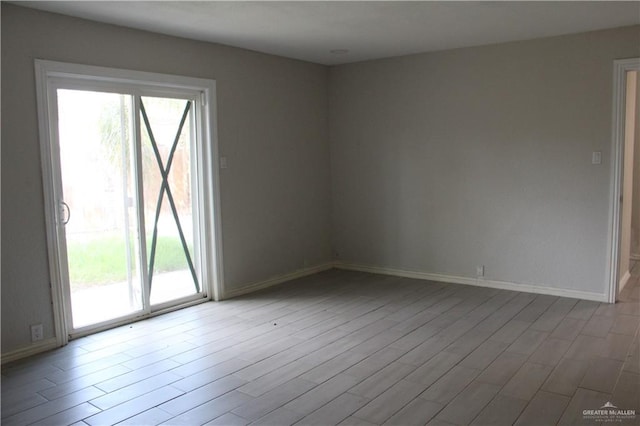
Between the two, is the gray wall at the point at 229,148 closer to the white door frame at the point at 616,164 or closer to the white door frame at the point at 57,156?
the white door frame at the point at 57,156

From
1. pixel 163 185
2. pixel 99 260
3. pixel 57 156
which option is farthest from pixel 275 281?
pixel 57 156

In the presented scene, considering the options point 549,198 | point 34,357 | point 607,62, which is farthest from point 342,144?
point 34,357

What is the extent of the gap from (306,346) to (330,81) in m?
3.59

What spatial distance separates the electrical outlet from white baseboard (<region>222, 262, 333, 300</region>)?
173 cm

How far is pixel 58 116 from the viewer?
3.92 meters

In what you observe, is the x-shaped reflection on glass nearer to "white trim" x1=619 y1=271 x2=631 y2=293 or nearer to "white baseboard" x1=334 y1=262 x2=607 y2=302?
"white baseboard" x1=334 y1=262 x2=607 y2=302

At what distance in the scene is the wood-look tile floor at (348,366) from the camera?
9.32 feet

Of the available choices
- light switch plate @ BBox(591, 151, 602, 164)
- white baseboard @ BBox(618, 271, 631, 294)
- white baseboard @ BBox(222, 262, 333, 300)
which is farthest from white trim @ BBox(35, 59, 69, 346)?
white baseboard @ BBox(618, 271, 631, 294)

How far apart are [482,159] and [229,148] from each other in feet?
8.49

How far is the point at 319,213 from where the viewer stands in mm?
6301

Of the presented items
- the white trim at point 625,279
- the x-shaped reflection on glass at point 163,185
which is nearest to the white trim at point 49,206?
the x-shaped reflection on glass at point 163,185

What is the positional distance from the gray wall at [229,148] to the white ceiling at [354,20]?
0.58 ft

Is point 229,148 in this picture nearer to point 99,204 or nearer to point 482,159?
point 99,204
